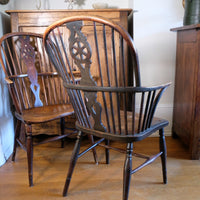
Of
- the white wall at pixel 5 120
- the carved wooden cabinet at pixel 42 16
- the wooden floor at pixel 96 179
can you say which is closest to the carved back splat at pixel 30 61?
the carved wooden cabinet at pixel 42 16

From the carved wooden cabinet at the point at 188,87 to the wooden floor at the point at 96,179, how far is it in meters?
0.20

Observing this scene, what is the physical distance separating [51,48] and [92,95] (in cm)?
37

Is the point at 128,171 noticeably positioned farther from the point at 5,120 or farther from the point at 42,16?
the point at 42,16

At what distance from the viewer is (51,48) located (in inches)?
49.8

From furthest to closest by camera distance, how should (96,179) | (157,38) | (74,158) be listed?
(157,38) < (96,179) < (74,158)

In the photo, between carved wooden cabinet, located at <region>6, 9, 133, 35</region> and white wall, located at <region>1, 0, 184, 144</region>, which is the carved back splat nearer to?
carved wooden cabinet, located at <region>6, 9, 133, 35</region>

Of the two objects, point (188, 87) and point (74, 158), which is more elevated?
point (188, 87)

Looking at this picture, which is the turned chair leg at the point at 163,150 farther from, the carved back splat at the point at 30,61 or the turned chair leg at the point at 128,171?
the carved back splat at the point at 30,61

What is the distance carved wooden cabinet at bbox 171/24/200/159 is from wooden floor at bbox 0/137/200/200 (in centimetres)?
20

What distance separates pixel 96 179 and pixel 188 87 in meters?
1.11

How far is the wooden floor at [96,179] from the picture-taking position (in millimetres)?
1465

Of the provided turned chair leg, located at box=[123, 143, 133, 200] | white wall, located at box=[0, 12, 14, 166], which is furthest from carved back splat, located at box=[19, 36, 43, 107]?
turned chair leg, located at box=[123, 143, 133, 200]

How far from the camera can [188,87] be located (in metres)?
1.93

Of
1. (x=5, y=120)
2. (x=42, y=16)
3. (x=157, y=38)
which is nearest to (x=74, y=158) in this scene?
(x=5, y=120)
